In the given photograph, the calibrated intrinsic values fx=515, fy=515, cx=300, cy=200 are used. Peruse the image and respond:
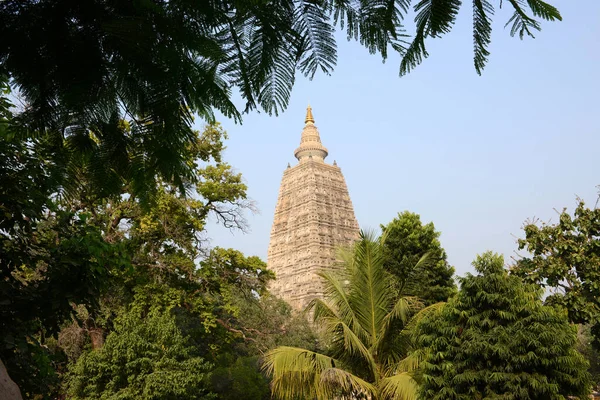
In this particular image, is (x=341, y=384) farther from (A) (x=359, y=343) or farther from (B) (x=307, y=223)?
(B) (x=307, y=223)

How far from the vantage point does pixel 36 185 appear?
4.35 m

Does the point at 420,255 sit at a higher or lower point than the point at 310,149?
lower

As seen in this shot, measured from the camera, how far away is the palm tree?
952 cm

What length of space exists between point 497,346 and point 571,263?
19.3ft

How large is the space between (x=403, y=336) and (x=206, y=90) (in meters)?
9.79

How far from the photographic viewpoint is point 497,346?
8.72 m

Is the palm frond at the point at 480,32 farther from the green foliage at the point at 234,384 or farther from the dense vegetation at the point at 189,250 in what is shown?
the green foliage at the point at 234,384

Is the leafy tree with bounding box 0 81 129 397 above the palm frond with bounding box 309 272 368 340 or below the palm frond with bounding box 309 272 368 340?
below

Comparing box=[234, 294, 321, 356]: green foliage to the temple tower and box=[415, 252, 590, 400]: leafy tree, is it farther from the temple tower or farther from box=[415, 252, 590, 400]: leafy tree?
box=[415, 252, 590, 400]: leafy tree

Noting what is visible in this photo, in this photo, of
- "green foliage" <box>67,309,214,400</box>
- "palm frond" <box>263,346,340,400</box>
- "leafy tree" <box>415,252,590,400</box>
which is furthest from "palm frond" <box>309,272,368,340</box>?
"green foliage" <box>67,309,214,400</box>

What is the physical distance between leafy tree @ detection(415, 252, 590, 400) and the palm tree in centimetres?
72

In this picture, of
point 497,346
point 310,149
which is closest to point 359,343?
point 497,346

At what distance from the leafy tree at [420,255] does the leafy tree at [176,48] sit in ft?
42.2

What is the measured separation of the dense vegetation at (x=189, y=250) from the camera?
1502mm
